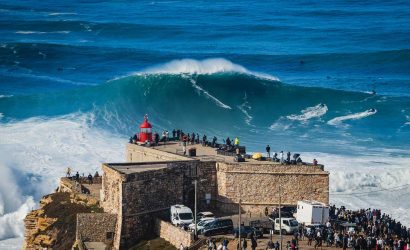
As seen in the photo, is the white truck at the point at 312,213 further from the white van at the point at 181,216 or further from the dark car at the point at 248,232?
the white van at the point at 181,216

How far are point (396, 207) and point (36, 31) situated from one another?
72593mm

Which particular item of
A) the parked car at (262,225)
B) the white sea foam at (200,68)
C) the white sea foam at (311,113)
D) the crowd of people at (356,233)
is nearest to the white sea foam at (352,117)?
the white sea foam at (311,113)

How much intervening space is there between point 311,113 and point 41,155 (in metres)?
21.4

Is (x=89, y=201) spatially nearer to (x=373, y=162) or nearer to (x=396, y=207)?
(x=396, y=207)

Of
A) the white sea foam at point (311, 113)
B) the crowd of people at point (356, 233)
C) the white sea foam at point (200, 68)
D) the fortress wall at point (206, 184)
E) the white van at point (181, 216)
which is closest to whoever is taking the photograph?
the crowd of people at point (356, 233)

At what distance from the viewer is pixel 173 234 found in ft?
158

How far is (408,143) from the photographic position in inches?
3209

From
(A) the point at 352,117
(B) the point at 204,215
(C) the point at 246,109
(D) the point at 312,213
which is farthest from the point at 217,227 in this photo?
(A) the point at 352,117

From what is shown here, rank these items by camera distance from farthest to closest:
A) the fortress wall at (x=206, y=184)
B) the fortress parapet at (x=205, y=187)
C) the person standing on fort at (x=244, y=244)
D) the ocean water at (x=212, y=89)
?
1. the ocean water at (x=212, y=89)
2. the fortress wall at (x=206, y=184)
3. the fortress parapet at (x=205, y=187)
4. the person standing on fort at (x=244, y=244)

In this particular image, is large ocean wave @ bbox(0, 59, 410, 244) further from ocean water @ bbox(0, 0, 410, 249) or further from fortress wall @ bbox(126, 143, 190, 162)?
fortress wall @ bbox(126, 143, 190, 162)

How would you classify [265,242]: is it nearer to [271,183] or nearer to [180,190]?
[271,183]

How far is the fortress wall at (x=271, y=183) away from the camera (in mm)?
51469

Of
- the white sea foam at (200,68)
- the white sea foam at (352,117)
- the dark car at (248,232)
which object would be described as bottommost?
the dark car at (248,232)

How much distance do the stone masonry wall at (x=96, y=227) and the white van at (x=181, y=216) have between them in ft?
7.97
